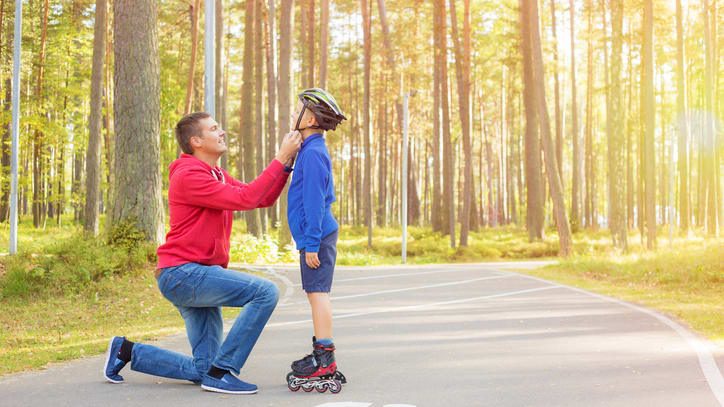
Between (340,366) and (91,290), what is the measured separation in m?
7.18

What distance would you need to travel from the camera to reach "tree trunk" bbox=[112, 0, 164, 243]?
15320 millimetres

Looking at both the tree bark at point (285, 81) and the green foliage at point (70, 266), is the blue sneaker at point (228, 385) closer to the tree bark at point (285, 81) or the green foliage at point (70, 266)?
the green foliage at point (70, 266)

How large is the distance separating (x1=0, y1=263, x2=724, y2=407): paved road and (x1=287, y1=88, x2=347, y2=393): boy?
0.63ft

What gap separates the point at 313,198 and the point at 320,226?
0.71ft

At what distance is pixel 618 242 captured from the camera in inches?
1209

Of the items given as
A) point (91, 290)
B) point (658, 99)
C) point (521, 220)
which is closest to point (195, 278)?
point (91, 290)

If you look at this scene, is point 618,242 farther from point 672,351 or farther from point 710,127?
point 672,351

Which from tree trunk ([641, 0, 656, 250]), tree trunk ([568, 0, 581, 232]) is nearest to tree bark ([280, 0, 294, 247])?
tree trunk ([641, 0, 656, 250])

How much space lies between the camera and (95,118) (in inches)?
1107

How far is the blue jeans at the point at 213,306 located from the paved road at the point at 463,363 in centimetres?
25

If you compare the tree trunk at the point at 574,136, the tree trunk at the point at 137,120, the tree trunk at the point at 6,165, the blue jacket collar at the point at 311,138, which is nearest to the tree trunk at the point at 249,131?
the tree trunk at the point at 6,165

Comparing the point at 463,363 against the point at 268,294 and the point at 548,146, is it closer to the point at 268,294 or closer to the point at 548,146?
the point at 268,294

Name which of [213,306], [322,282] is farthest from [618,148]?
[213,306]

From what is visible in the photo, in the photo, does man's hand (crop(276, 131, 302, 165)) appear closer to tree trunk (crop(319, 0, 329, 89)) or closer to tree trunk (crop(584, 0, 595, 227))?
tree trunk (crop(319, 0, 329, 89))
